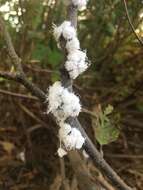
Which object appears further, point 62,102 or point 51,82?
point 51,82

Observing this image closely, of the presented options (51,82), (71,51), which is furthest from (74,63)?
(51,82)

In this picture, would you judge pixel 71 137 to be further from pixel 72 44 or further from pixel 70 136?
pixel 72 44

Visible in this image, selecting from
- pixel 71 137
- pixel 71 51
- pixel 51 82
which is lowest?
pixel 71 137

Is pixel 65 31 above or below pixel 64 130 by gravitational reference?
above

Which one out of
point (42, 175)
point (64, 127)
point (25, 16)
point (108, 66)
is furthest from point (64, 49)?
point (108, 66)

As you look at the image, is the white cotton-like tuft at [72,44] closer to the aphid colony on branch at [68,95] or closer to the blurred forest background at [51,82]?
the aphid colony on branch at [68,95]
